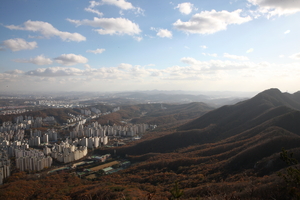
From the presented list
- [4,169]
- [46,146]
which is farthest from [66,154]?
[4,169]

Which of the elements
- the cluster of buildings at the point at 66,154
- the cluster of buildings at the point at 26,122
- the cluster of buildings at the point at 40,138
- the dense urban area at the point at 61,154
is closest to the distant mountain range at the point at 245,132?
the dense urban area at the point at 61,154

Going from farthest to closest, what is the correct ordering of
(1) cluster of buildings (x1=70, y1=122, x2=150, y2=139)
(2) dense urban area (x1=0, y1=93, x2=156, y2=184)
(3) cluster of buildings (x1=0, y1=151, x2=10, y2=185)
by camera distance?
(1) cluster of buildings (x1=70, y1=122, x2=150, y2=139), (2) dense urban area (x1=0, y1=93, x2=156, y2=184), (3) cluster of buildings (x1=0, y1=151, x2=10, y2=185)

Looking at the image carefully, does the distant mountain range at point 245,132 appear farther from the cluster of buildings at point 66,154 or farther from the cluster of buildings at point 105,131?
the cluster of buildings at point 105,131

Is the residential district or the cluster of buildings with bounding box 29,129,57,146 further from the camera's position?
the cluster of buildings with bounding box 29,129,57,146

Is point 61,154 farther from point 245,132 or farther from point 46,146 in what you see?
point 245,132

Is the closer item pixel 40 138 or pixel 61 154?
pixel 61 154

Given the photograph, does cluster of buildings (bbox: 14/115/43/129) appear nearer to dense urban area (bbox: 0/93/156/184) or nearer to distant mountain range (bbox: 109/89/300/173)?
dense urban area (bbox: 0/93/156/184)

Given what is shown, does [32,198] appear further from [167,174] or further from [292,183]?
[292,183]

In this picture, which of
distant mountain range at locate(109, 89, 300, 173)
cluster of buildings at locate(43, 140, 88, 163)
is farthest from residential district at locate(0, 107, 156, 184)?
distant mountain range at locate(109, 89, 300, 173)

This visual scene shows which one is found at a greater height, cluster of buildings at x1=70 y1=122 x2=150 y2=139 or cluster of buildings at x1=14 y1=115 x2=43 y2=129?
cluster of buildings at x1=14 y1=115 x2=43 y2=129

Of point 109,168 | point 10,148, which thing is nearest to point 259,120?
point 109,168

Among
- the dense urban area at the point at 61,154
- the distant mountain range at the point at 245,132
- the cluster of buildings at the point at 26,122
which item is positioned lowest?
the dense urban area at the point at 61,154

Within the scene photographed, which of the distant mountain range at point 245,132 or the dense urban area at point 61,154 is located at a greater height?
the distant mountain range at point 245,132

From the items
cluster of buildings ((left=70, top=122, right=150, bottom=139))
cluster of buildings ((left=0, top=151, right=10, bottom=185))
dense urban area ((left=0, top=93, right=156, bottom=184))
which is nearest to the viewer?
cluster of buildings ((left=0, top=151, right=10, bottom=185))
